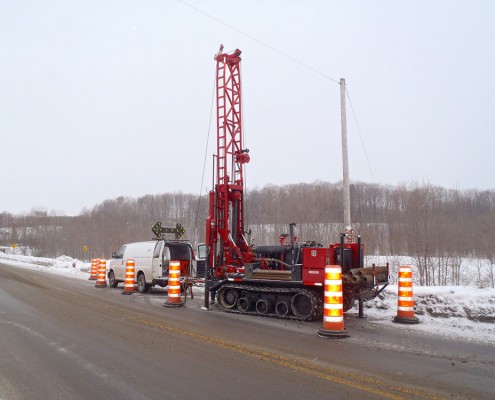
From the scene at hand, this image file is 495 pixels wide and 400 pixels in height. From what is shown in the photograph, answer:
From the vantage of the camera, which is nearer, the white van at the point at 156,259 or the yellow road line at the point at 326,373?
the yellow road line at the point at 326,373

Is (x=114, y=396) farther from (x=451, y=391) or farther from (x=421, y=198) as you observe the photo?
(x=421, y=198)

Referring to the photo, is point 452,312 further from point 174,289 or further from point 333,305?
point 174,289

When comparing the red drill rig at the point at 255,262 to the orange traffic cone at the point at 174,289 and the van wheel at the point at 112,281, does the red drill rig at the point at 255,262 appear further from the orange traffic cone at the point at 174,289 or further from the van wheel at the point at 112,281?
the van wheel at the point at 112,281

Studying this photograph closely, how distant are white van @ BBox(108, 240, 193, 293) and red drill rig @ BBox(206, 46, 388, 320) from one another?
153 inches

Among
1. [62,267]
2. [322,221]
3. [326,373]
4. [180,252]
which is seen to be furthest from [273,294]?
[62,267]

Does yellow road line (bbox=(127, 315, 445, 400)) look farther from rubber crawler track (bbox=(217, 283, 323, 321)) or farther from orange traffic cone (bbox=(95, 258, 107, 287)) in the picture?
orange traffic cone (bbox=(95, 258, 107, 287))

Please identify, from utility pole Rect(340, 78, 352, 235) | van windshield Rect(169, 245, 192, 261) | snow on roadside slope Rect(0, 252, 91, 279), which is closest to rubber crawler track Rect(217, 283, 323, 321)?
utility pole Rect(340, 78, 352, 235)

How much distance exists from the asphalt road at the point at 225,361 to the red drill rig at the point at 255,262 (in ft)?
2.64

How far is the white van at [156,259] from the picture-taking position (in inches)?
656

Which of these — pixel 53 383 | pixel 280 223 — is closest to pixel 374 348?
pixel 53 383

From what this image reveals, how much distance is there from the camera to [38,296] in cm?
1442

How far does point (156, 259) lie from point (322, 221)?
79.3ft

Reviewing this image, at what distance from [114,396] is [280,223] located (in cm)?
4064

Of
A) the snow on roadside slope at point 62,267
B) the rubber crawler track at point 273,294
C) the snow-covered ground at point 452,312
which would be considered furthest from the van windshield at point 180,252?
the snow on roadside slope at point 62,267
